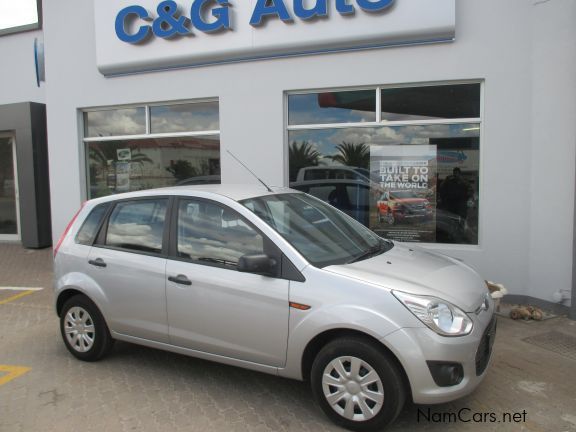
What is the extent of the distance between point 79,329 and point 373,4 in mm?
5344

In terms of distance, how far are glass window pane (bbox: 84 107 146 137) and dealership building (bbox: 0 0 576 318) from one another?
1.0 inches

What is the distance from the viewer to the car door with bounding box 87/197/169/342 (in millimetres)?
4266

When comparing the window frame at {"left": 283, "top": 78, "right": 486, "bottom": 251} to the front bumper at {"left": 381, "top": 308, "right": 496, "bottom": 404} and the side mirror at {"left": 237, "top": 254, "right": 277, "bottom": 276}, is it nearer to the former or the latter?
the front bumper at {"left": 381, "top": 308, "right": 496, "bottom": 404}

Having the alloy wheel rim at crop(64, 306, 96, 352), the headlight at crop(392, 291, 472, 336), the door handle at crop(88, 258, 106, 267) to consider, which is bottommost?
the alloy wheel rim at crop(64, 306, 96, 352)

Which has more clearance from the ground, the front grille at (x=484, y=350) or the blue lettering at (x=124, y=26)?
the blue lettering at (x=124, y=26)

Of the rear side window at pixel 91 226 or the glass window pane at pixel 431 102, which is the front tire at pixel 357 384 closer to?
the rear side window at pixel 91 226

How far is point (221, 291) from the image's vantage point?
3887mm

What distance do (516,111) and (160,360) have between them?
5.13 meters

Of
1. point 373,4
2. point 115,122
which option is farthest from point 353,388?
point 115,122

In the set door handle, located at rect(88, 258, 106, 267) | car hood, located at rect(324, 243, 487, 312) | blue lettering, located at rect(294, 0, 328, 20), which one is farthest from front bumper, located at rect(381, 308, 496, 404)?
blue lettering, located at rect(294, 0, 328, 20)

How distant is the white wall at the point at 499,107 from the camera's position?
6.15 m

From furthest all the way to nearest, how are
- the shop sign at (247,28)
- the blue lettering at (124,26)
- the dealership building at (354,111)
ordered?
the blue lettering at (124,26) < the shop sign at (247,28) < the dealership building at (354,111)

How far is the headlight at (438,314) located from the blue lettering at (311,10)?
16.2 feet

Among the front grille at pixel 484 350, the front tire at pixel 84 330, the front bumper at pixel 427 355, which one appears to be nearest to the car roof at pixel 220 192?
the front tire at pixel 84 330
